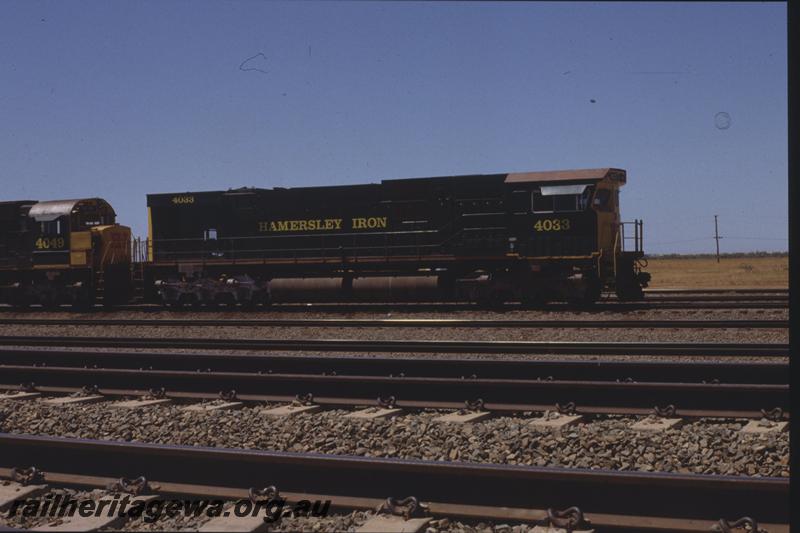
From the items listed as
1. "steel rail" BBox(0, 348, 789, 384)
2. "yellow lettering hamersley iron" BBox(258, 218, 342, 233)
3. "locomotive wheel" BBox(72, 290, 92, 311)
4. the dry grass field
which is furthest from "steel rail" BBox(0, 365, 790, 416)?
the dry grass field

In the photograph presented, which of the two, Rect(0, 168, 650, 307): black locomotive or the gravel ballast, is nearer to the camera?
the gravel ballast

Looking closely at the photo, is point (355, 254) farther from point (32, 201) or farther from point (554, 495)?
point (554, 495)

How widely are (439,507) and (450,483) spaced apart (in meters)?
0.18

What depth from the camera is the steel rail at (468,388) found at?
755cm

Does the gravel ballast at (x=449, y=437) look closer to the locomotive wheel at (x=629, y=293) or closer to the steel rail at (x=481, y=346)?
the steel rail at (x=481, y=346)

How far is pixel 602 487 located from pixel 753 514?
0.84 m

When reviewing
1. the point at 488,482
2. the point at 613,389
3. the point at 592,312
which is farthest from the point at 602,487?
the point at 592,312

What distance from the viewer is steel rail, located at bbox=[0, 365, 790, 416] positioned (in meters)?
7.55

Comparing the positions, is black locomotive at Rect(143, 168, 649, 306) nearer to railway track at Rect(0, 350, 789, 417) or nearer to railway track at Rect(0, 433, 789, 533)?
railway track at Rect(0, 350, 789, 417)

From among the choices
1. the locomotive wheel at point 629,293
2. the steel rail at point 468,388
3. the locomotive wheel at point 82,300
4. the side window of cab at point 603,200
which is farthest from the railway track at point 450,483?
the locomotive wheel at point 82,300

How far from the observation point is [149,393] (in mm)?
9539

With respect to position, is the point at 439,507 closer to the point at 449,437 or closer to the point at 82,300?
A: the point at 449,437

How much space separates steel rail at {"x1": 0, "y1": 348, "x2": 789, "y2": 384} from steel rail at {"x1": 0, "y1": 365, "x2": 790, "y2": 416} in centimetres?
26

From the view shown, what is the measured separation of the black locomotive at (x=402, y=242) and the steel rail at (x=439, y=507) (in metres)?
16.1
